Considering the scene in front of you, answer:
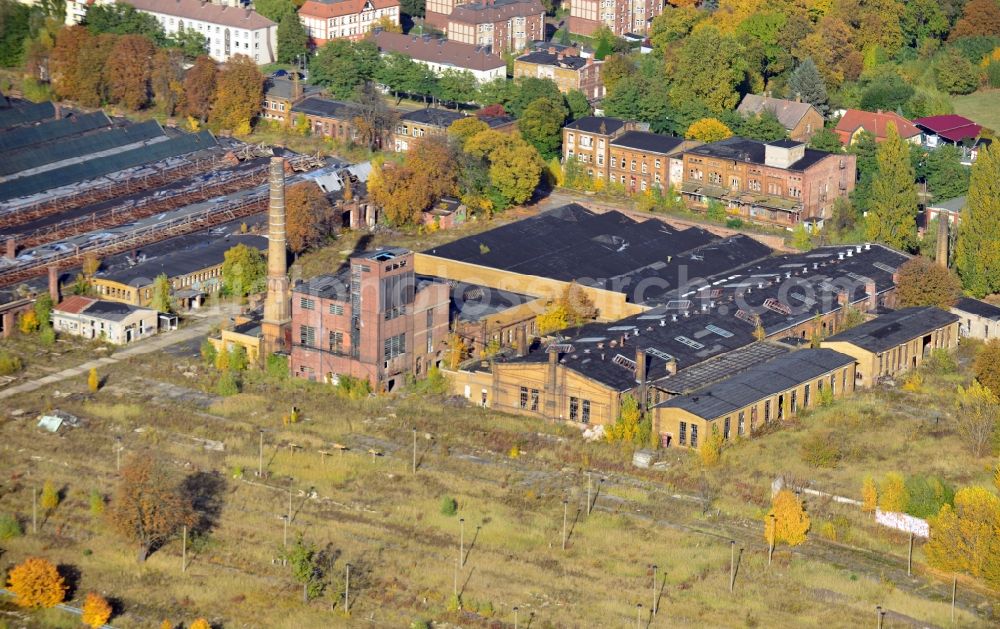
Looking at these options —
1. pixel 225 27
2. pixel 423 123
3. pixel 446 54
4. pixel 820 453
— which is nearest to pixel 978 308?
pixel 820 453

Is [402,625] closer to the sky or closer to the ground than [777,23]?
closer to the ground

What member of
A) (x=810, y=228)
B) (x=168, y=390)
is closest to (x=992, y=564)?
(x=168, y=390)

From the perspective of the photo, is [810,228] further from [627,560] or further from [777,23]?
[627,560]

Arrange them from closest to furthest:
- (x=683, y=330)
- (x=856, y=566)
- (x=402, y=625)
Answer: (x=402, y=625)
(x=856, y=566)
(x=683, y=330)

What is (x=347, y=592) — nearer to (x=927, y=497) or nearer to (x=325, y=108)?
(x=927, y=497)

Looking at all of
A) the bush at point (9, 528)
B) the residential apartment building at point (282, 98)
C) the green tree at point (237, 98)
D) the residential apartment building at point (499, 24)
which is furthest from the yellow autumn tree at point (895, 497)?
the residential apartment building at point (499, 24)

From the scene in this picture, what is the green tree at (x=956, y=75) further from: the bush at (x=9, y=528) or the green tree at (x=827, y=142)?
the bush at (x=9, y=528)
